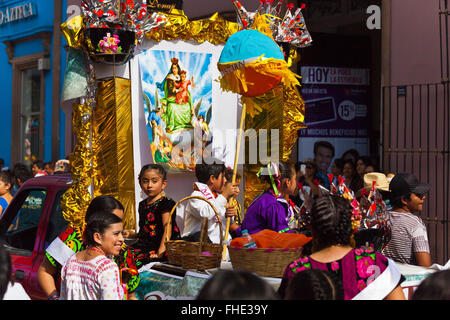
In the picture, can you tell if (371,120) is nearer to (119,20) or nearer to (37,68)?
(119,20)

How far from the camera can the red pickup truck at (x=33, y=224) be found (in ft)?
18.7

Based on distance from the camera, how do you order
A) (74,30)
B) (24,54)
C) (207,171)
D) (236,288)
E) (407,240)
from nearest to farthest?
1. (236,288)
2. (407,240)
3. (207,171)
4. (74,30)
5. (24,54)

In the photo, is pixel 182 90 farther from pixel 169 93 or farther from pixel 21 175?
pixel 21 175

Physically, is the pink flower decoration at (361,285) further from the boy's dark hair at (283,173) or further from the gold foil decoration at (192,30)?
the gold foil decoration at (192,30)

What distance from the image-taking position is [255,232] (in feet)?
16.7

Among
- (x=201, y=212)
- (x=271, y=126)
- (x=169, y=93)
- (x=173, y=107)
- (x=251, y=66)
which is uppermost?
(x=251, y=66)

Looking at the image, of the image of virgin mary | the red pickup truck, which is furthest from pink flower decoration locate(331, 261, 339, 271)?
the image of virgin mary

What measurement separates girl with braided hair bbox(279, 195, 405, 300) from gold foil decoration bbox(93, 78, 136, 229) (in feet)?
8.95

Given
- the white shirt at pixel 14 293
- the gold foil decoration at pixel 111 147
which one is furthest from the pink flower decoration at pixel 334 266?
the gold foil decoration at pixel 111 147

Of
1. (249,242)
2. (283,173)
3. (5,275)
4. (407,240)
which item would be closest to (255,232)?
(283,173)

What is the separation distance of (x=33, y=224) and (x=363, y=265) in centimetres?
362

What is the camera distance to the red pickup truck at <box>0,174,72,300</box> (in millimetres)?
5703

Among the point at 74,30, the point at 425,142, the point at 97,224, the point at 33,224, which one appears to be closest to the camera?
the point at 97,224

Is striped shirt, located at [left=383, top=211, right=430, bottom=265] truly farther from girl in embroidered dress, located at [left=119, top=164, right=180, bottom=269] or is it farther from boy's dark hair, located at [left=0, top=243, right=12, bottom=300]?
boy's dark hair, located at [left=0, top=243, right=12, bottom=300]
